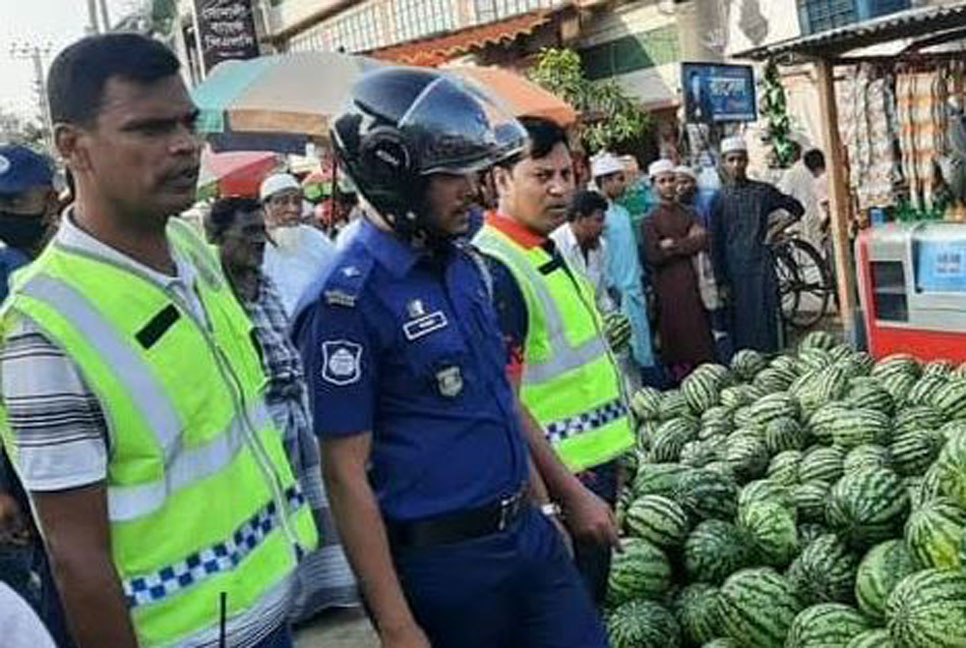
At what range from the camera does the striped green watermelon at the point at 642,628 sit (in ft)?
13.5

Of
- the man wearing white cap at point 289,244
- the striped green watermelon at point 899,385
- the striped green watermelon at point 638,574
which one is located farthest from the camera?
the man wearing white cap at point 289,244

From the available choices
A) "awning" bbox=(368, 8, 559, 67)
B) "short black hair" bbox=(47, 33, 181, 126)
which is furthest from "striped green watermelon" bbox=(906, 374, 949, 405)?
"awning" bbox=(368, 8, 559, 67)

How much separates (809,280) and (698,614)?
27.1 feet

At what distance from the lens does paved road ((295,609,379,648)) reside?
17.6 ft

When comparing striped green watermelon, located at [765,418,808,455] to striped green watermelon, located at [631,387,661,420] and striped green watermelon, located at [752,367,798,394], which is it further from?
striped green watermelon, located at [631,387,661,420]

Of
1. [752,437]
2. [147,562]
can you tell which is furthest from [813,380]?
[147,562]

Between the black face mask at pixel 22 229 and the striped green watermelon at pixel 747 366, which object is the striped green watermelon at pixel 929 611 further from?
the black face mask at pixel 22 229

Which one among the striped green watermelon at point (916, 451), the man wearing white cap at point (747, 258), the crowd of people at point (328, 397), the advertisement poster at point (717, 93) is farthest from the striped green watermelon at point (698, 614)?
the advertisement poster at point (717, 93)

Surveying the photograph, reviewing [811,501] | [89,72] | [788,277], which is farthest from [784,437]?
[788,277]

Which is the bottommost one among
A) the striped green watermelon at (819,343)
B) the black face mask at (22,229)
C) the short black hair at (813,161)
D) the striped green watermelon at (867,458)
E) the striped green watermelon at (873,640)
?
the striped green watermelon at (873,640)

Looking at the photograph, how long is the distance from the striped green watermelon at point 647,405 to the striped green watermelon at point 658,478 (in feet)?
3.38

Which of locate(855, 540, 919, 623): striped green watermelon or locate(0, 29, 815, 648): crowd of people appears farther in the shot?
locate(855, 540, 919, 623): striped green watermelon

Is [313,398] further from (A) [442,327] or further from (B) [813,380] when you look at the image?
(B) [813,380]

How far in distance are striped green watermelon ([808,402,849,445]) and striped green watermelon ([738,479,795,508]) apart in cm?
39
